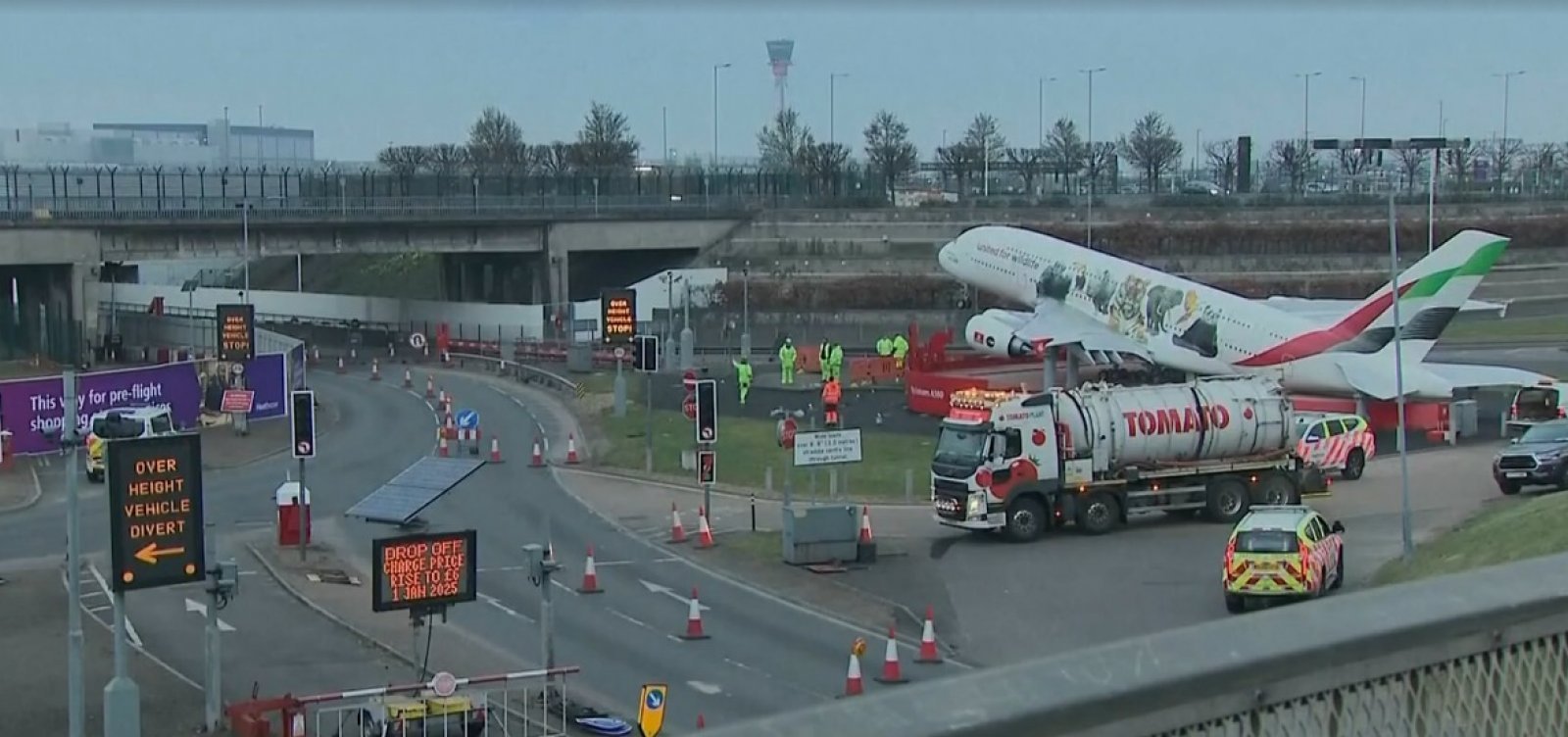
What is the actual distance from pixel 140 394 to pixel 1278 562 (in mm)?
27330

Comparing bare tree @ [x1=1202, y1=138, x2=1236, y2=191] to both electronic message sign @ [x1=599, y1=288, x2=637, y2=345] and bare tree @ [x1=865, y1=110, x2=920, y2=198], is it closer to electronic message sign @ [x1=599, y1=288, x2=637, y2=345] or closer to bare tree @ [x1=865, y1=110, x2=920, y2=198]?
bare tree @ [x1=865, y1=110, x2=920, y2=198]

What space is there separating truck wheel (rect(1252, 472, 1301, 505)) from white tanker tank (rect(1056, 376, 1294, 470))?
1.46ft

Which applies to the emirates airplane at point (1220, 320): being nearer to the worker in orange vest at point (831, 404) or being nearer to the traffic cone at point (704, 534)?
the worker in orange vest at point (831, 404)

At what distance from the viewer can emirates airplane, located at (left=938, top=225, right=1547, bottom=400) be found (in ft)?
138

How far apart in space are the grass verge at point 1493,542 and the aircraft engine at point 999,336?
24292mm

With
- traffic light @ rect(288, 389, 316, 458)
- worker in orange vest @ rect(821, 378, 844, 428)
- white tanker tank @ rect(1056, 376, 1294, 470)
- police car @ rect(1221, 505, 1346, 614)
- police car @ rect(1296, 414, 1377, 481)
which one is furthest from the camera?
worker in orange vest @ rect(821, 378, 844, 428)

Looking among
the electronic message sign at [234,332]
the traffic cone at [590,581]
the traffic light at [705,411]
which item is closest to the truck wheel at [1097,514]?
the traffic light at [705,411]

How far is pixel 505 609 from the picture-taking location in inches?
1027

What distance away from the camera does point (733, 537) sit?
31.5m

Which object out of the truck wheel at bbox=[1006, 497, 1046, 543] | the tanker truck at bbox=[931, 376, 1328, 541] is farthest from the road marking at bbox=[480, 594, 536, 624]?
the truck wheel at bbox=[1006, 497, 1046, 543]

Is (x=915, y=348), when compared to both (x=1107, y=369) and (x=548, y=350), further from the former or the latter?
(x=548, y=350)

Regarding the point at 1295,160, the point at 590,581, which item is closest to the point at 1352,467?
the point at 590,581

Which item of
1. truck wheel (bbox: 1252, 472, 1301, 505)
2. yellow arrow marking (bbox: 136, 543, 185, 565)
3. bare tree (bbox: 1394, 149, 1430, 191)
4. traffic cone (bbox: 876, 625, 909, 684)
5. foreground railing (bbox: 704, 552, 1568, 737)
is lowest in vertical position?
traffic cone (bbox: 876, 625, 909, 684)

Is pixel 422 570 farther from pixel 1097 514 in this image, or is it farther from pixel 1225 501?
pixel 1225 501
